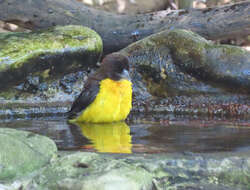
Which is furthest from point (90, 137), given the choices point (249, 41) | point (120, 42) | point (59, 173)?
point (249, 41)

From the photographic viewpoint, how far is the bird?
18.6ft

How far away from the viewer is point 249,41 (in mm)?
14211

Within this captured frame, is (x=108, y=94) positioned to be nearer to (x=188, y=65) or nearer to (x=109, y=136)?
→ (x=109, y=136)

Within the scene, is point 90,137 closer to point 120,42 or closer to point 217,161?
point 217,161

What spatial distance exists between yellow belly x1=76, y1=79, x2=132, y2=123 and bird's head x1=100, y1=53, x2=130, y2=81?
80 mm

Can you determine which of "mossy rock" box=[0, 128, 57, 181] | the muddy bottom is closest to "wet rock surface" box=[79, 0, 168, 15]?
the muddy bottom

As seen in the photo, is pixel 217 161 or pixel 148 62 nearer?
pixel 217 161

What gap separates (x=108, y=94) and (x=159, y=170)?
277cm

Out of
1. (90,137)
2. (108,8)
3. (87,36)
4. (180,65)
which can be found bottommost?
(90,137)

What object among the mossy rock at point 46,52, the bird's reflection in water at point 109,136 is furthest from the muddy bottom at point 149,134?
the mossy rock at point 46,52

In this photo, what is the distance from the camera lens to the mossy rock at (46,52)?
22.4ft

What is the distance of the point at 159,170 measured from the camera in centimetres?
296

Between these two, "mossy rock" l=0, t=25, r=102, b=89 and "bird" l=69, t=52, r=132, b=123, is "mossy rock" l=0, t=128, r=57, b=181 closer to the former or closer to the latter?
"bird" l=69, t=52, r=132, b=123

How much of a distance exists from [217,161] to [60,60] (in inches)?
189
